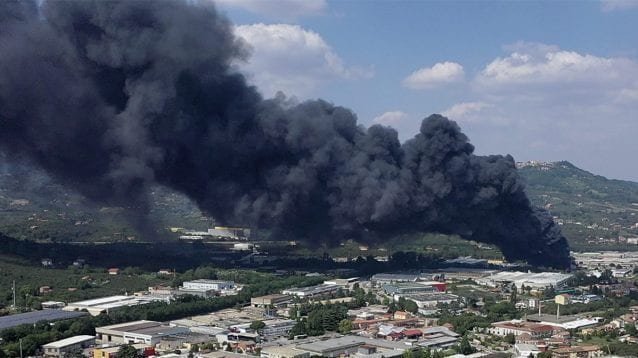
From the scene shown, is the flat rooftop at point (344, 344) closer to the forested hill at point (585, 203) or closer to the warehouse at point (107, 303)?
the warehouse at point (107, 303)

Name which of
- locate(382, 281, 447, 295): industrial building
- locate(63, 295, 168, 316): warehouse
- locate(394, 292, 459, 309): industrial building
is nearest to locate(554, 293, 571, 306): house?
locate(394, 292, 459, 309): industrial building

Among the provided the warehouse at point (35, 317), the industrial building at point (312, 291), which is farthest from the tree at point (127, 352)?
the industrial building at point (312, 291)

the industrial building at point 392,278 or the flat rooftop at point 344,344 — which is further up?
the industrial building at point 392,278

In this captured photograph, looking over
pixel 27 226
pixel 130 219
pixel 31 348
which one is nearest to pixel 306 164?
pixel 130 219

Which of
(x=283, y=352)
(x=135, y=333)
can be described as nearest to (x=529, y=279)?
(x=283, y=352)

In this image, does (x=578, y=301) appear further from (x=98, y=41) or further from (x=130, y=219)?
(x=98, y=41)
